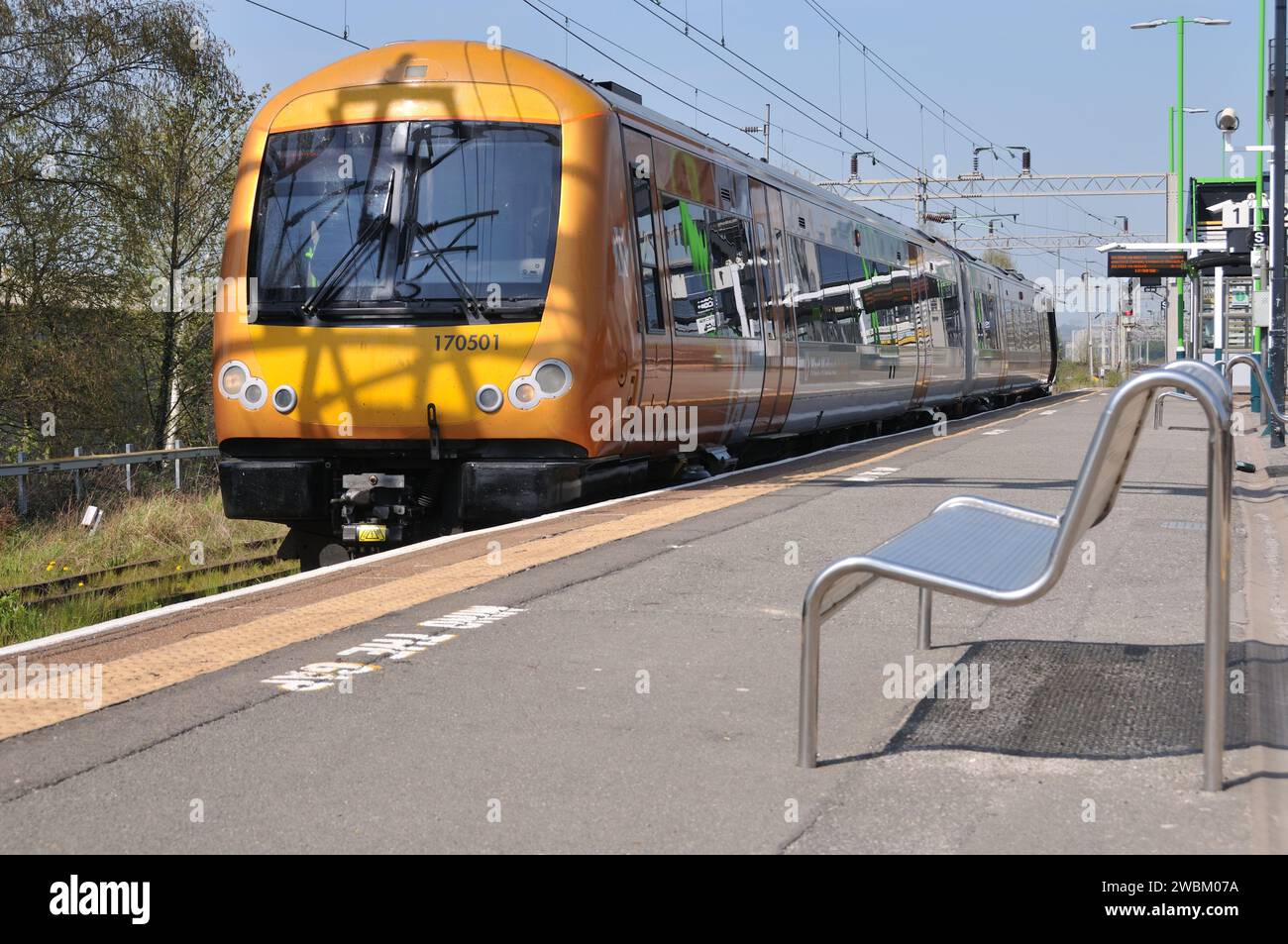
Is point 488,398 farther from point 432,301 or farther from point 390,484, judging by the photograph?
point 390,484

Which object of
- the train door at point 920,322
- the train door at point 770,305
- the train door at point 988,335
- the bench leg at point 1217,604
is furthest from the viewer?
the train door at point 988,335

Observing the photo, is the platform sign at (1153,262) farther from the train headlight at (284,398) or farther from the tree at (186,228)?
the train headlight at (284,398)

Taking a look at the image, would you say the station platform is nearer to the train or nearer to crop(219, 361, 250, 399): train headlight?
the train

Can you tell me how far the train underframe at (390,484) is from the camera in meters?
9.46

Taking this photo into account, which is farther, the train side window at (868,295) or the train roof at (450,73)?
the train side window at (868,295)

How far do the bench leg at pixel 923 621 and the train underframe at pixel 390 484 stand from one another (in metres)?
4.22

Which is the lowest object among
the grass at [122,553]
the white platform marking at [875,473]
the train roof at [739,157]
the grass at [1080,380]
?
the grass at [122,553]

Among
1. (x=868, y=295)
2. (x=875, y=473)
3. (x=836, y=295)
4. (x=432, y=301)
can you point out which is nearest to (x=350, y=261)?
(x=432, y=301)

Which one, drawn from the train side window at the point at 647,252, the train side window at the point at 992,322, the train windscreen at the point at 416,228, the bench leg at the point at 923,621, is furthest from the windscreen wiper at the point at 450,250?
the train side window at the point at 992,322

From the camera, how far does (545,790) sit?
3893 millimetres

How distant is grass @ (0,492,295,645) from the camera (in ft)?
38.4

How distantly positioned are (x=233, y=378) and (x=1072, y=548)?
727cm
